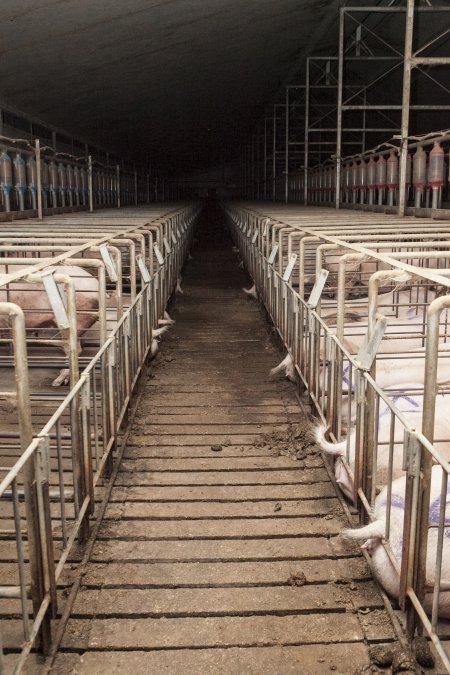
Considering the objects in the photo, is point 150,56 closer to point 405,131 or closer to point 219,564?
point 405,131

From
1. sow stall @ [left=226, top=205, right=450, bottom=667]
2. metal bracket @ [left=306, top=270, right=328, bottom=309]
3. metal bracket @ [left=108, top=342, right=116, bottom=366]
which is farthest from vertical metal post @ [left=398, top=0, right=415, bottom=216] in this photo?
metal bracket @ [left=108, top=342, right=116, bottom=366]

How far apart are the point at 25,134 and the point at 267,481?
30.5 ft

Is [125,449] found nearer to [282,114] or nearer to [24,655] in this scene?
[24,655]

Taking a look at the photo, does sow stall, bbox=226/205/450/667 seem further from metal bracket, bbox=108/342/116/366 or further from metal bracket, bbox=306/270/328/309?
metal bracket, bbox=108/342/116/366

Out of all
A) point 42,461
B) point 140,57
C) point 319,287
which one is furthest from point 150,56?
point 42,461

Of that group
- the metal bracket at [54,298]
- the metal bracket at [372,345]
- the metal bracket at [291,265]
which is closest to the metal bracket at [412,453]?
the metal bracket at [372,345]

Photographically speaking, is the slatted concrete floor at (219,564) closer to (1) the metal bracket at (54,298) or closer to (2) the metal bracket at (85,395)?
(2) the metal bracket at (85,395)

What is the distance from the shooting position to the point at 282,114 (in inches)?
909

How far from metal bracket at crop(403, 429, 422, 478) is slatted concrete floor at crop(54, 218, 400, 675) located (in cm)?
65

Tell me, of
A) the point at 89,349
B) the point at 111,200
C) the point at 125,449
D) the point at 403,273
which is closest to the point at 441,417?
the point at 403,273

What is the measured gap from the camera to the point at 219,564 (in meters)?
2.89

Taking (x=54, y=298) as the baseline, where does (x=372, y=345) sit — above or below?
below

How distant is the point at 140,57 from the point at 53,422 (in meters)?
10.7

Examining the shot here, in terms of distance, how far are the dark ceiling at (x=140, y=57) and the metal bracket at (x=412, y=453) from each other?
7055 mm
